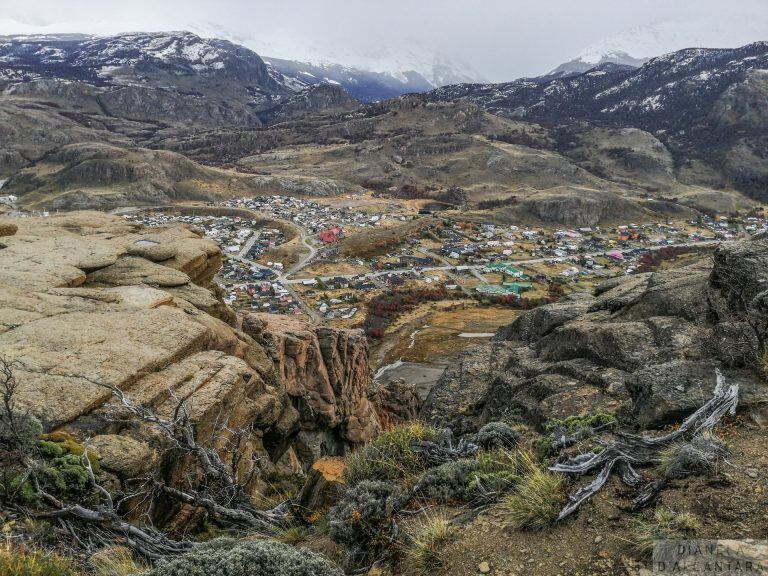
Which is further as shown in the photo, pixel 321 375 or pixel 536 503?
pixel 321 375

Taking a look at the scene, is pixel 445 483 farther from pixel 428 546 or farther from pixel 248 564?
pixel 248 564

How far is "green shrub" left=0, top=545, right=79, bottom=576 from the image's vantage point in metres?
4.98

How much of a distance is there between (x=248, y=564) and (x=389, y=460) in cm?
464

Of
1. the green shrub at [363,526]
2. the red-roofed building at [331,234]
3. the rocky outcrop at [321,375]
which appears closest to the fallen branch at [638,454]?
the green shrub at [363,526]

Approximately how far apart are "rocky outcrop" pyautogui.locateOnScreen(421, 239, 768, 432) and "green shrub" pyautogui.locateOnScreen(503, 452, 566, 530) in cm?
334

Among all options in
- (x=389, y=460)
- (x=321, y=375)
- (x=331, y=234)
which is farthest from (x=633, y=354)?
(x=331, y=234)

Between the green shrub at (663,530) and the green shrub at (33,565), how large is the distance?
268 inches

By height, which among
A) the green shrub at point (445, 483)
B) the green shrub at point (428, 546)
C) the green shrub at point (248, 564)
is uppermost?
the green shrub at point (248, 564)

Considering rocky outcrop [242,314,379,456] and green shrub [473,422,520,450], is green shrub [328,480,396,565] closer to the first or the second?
green shrub [473,422,520,450]

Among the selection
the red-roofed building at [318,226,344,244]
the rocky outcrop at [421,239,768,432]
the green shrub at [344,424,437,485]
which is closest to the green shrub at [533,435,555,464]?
the rocky outcrop at [421,239,768,432]

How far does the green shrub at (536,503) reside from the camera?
5928 mm

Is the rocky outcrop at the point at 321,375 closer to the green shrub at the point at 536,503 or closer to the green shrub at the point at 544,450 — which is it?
the green shrub at the point at 544,450

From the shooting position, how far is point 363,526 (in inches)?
267

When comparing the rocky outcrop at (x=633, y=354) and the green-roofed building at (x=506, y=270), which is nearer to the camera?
the rocky outcrop at (x=633, y=354)
